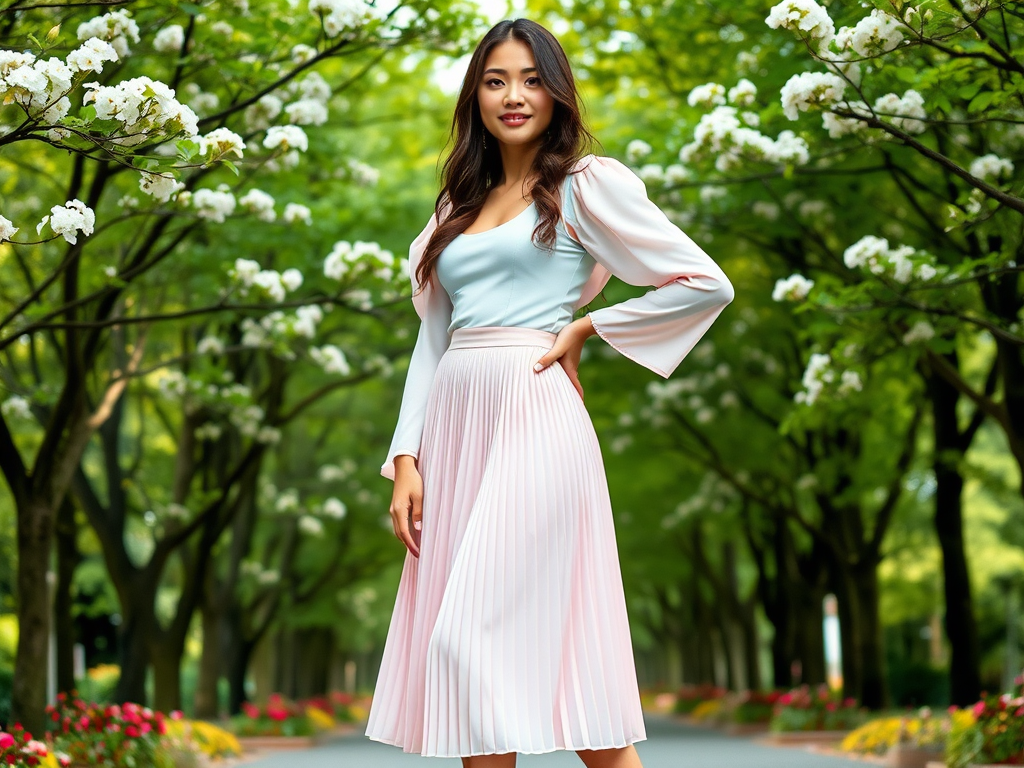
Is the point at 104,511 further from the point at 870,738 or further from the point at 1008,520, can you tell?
the point at 1008,520

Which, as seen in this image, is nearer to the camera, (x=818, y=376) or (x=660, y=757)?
(x=818, y=376)

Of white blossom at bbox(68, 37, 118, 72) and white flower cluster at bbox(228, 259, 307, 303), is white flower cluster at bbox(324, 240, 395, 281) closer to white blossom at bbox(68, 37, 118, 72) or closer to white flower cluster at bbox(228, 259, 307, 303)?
white flower cluster at bbox(228, 259, 307, 303)

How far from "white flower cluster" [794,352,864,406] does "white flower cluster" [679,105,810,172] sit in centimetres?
146

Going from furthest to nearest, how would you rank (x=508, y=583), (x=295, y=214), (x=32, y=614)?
1. (x=295, y=214)
2. (x=32, y=614)
3. (x=508, y=583)

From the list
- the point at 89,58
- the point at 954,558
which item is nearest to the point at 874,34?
the point at 89,58

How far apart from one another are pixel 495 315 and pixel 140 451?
15.5 m

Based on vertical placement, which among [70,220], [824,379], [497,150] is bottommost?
[497,150]

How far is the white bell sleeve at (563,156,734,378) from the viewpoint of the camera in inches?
142

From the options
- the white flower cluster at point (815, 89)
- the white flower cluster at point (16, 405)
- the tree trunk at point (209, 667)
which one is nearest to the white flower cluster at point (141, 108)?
the white flower cluster at point (815, 89)

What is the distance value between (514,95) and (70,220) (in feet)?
6.49

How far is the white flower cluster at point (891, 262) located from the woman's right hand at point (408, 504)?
16.5 ft

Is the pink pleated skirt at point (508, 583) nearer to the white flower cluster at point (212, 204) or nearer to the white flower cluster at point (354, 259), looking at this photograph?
the white flower cluster at point (212, 204)

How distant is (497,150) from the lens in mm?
3982

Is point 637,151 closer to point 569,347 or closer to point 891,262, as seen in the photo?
point 891,262
